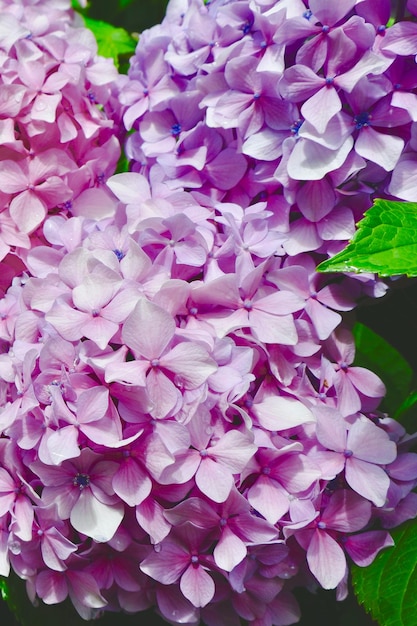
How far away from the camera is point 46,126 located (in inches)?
37.4

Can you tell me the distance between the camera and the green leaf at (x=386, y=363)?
0.92 meters

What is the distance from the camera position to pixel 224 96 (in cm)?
88

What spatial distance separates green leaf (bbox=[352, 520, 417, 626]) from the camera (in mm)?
813

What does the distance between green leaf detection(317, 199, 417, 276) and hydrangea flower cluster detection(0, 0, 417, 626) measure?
0.21 feet

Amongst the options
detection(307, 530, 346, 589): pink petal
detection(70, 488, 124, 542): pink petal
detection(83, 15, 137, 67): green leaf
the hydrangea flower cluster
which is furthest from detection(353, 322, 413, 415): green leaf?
detection(83, 15, 137, 67): green leaf

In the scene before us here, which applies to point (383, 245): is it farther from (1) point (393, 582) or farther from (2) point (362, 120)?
(1) point (393, 582)

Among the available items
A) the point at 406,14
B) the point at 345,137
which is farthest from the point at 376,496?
the point at 406,14

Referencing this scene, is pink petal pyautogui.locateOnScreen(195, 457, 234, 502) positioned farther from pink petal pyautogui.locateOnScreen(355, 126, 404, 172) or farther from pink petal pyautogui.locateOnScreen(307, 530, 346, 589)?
pink petal pyautogui.locateOnScreen(355, 126, 404, 172)

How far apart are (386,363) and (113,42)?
24.1 inches

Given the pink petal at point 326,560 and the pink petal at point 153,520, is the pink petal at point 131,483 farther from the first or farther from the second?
the pink petal at point 326,560

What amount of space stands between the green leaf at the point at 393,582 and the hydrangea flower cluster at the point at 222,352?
2cm

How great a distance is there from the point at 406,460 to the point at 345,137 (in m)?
0.30

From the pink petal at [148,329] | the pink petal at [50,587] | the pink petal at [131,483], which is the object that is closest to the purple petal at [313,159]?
the pink petal at [148,329]

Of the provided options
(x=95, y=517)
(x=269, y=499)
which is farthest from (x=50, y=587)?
(x=269, y=499)
